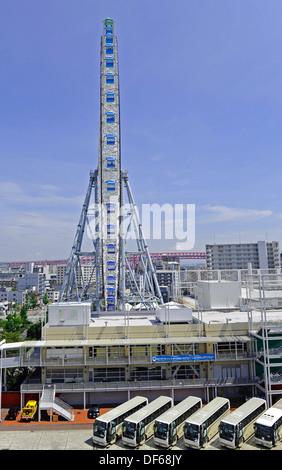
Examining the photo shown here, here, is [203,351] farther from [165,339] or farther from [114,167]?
[114,167]

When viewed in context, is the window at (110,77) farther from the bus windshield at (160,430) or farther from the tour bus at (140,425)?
the bus windshield at (160,430)

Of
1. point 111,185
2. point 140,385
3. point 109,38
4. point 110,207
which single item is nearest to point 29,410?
point 140,385

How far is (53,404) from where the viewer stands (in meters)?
22.5

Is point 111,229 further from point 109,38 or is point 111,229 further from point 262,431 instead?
point 262,431

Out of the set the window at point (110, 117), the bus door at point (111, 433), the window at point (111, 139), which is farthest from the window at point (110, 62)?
the bus door at point (111, 433)

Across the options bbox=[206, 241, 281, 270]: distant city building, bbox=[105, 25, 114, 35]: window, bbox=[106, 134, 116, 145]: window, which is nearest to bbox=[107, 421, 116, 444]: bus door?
bbox=[106, 134, 116, 145]: window

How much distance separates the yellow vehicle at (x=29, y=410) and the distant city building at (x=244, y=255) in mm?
92476

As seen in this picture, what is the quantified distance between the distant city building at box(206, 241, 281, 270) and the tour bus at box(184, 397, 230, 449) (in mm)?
91598

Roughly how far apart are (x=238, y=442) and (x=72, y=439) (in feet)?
30.6

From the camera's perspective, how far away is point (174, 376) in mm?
25797

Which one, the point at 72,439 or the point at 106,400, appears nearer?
the point at 72,439

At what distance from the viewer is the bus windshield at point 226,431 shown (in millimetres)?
17109
